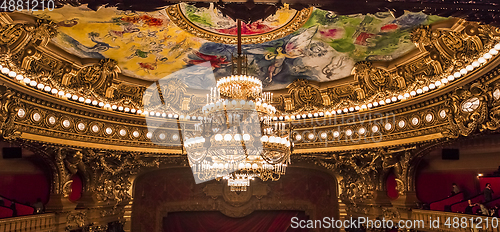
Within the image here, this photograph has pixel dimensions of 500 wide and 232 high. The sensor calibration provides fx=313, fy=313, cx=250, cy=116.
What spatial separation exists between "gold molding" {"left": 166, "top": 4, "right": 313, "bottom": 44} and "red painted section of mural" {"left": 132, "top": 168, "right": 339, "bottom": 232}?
23.8 ft

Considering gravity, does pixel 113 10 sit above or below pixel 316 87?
above

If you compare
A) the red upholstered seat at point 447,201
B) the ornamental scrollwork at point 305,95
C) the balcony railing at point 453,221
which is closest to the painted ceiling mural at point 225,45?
the ornamental scrollwork at point 305,95

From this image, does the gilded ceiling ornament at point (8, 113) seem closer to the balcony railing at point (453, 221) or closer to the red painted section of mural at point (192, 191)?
the red painted section of mural at point (192, 191)

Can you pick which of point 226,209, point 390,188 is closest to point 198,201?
point 226,209

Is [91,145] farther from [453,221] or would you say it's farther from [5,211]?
[453,221]

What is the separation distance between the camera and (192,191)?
14352mm

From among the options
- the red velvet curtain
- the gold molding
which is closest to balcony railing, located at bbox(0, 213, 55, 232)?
the red velvet curtain

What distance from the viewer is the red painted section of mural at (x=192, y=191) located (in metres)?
13.8

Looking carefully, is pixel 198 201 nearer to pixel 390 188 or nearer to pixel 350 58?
pixel 390 188

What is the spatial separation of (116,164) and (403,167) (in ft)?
34.1

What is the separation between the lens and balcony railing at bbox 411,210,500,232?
7184 mm

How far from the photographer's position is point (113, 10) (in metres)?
7.49

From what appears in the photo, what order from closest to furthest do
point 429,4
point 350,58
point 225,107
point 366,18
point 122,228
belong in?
point 429,4 < point 225,107 < point 366,18 < point 350,58 < point 122,228

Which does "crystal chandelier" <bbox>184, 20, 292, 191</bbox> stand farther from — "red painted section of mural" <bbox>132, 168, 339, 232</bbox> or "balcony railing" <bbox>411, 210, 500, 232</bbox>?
"red painted section of mural" <bbox>132, 168, 339, 232</bbox>
